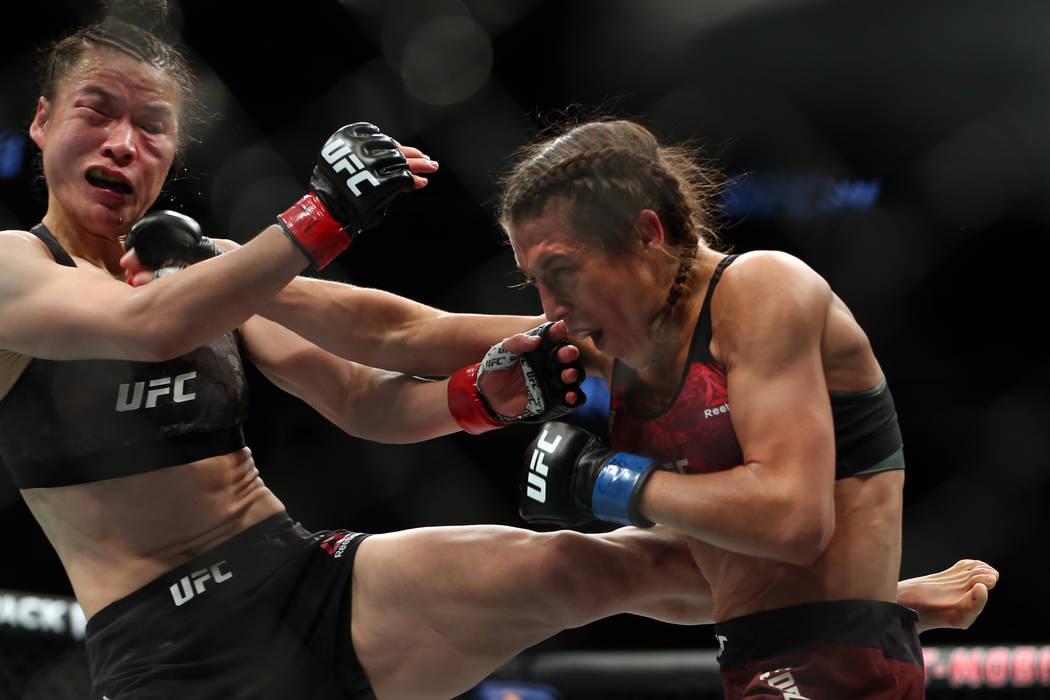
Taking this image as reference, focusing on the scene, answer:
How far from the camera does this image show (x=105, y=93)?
72.8 inches

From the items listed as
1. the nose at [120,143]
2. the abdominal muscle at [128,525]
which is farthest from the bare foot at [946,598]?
the nose at [120,143]

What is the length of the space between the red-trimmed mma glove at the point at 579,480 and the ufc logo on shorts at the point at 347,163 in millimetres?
480

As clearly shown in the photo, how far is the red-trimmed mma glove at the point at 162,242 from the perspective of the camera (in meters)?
1.75

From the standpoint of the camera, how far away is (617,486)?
1508 mm

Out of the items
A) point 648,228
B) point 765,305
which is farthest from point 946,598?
point 648,228

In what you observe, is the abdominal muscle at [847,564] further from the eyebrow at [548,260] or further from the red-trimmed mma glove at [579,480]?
the eyebrow at [548,260]

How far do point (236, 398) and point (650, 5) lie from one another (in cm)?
240

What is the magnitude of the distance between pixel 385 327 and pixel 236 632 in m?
0.65

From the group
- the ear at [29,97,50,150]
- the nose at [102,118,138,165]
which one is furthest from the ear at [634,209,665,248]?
the ear at [29,97,50,150]

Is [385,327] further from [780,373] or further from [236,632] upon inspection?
[780,373]

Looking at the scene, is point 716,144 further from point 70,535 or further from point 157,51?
point 70,535

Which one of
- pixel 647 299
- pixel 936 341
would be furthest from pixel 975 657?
pixel 647 299

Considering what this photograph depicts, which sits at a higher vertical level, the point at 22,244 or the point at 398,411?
the point at 22,244

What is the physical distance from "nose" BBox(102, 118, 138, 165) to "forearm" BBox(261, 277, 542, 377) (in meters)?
0.38
